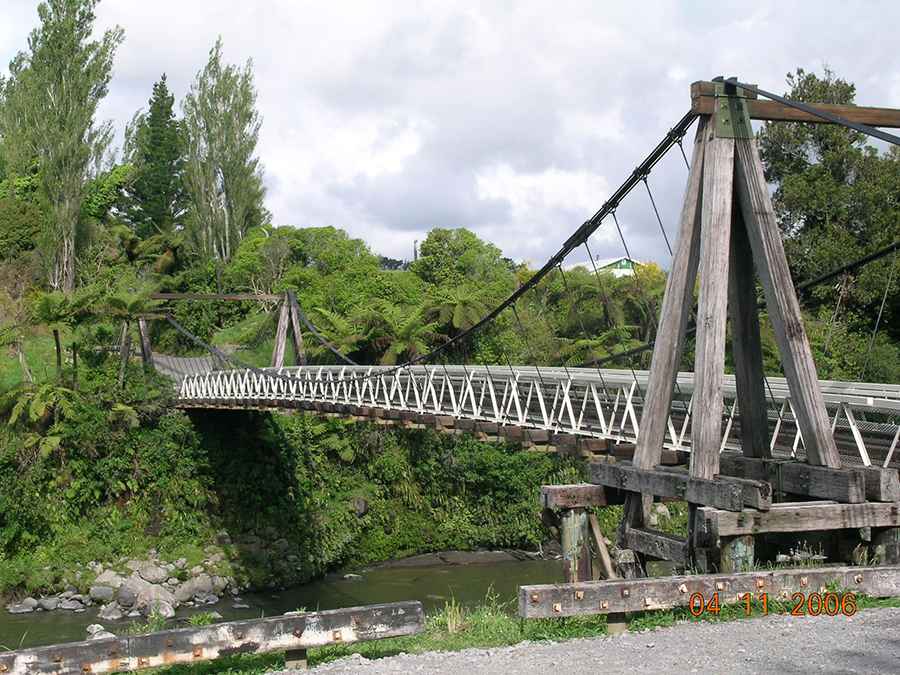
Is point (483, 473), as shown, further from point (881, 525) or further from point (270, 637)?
point (270, 637)

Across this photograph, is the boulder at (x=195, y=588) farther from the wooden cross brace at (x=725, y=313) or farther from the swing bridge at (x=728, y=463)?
the wooden cross brace at (x=725, y=313)

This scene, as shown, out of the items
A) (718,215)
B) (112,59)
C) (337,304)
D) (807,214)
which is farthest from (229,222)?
(718,215)

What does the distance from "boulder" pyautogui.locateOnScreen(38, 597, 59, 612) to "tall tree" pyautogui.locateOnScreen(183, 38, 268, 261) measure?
19579mm

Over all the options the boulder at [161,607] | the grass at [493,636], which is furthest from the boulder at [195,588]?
the grass at [493,636]

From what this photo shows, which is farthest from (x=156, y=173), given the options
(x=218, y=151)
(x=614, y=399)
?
(x=614, y=399)

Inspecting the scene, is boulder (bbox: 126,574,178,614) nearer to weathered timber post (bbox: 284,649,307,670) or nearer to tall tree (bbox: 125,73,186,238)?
weathered timber post (bbox: 284,649,307,670)

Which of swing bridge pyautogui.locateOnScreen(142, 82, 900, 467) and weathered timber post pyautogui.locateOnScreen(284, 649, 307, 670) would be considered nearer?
weathered timber post pyautogui.locateOnScreen(284, 649, 307, 670)

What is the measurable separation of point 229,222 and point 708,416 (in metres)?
31.5

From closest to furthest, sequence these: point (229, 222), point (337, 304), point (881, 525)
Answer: point (881, 525)
point (337, 304)
point (229, 222)

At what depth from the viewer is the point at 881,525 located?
6590mm

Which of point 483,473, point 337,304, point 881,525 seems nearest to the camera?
point 881,525

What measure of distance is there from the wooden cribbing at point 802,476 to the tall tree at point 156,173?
32673mm

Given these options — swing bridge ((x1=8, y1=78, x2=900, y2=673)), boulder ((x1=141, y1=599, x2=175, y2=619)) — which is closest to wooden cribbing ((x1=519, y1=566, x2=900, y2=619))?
swing bridge ((x1=8, y1=78, x2=900, y2=673))

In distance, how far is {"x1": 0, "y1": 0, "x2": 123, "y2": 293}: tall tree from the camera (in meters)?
28.0
